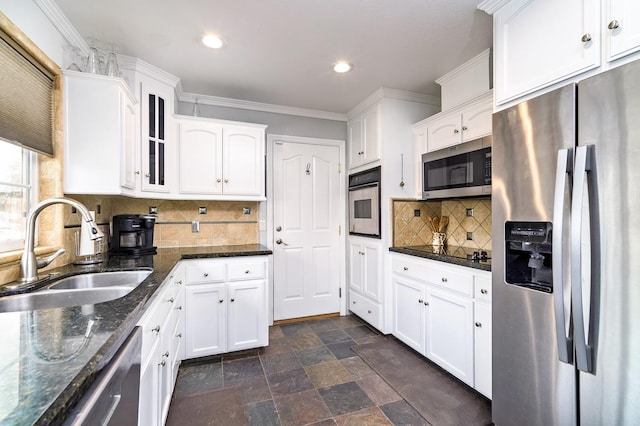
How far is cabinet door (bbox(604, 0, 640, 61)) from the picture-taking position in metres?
1.09

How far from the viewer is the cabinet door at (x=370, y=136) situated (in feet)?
9.71

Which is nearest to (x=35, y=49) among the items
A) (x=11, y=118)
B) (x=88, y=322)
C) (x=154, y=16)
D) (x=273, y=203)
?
(x=11, y=118)

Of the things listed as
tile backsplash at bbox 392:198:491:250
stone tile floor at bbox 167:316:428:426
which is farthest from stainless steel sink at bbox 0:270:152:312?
tile backsplash at bbox 392:198:491:250

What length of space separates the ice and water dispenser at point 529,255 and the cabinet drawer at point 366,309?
1635 mm

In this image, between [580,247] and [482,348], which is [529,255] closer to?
[580,247]

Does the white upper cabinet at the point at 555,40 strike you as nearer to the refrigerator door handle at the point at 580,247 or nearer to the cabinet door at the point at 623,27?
the cabinet door at the point at 623,27

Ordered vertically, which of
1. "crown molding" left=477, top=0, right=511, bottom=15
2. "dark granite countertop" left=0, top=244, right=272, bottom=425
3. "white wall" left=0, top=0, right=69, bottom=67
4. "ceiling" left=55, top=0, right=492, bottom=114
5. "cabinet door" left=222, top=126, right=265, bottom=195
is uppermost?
"ceiling" left=55, top=0, right=492, bottom=114

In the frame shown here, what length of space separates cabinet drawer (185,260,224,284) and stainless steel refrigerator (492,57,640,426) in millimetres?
1971

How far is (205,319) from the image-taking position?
7.95 ft

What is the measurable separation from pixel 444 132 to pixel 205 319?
253cm

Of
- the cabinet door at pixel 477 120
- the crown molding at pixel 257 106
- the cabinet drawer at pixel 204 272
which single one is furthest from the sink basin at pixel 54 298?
the cabinet door at pixel 477 120

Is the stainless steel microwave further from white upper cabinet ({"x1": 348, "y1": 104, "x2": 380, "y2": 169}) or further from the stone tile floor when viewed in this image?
the stone tile floor

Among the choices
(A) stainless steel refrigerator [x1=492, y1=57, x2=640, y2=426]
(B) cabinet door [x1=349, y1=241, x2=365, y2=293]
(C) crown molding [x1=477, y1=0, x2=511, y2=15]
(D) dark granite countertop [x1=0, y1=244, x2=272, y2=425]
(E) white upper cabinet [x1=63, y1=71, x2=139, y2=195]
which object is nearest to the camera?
(D) dark granite countertop [x1=0, y1=244, x2=272, y2=425]

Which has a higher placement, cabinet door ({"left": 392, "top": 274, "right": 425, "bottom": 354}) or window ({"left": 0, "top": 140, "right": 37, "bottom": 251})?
window ({"left": 0, "top": 140, "right": 37, "bottom": 251})
